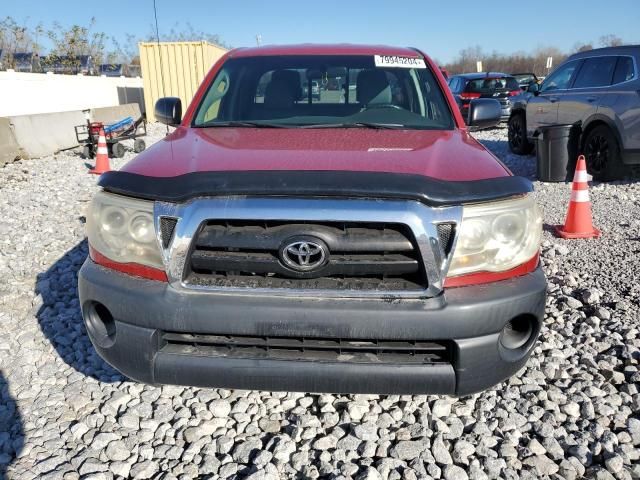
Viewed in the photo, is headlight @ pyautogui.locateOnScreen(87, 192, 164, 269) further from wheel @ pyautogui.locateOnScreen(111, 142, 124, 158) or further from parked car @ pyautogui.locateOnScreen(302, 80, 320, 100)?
wheel @ pyautogui.locateOnScreen(111, 142, 124, 158)

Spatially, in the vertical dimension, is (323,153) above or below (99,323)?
above

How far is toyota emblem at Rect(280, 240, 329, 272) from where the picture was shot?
6.77 ft

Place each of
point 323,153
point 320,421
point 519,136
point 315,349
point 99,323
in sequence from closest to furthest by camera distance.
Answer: point 315,349
point 99,323
point 323,153
point 320,421
point 519,136

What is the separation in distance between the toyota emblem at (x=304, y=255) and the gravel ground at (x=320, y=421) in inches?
36.0

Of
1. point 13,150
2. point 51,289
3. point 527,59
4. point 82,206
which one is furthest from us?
point 527,59

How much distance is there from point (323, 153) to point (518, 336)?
1130mm

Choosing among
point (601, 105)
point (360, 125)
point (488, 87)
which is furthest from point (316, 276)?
point (488, 87)

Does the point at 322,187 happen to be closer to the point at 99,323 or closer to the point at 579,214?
the point at 99,323

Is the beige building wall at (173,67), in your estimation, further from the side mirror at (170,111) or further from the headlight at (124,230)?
the headlight at (124,230)

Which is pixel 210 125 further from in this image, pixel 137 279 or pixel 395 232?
pixel 395 232

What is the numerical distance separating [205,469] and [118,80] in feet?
74.0

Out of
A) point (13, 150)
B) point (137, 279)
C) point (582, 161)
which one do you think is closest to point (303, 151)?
point (137, 279)

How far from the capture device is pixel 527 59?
6059 cm

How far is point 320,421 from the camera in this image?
8.80 feet
